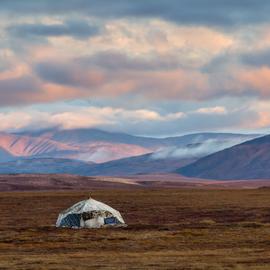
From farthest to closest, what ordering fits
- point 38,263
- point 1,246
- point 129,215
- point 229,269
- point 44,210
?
point 44,210, point 129,215, point 1,246, point 38,263, point 229,269

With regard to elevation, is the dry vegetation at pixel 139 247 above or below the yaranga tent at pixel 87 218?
below

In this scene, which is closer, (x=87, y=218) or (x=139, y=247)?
(x=139, y=247)

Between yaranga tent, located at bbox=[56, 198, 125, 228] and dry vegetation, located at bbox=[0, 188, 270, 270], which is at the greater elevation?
yaranga tent, located at bbox=[56, 198, 125, 228]

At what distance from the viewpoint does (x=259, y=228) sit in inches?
2210

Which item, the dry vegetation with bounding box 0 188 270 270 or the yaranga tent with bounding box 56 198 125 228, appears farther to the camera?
the yaranga tent with bounding box 56 198 125 228

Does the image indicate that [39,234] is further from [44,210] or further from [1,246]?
[44,210]

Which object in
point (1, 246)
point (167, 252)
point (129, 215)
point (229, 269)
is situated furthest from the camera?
point (129, 215)

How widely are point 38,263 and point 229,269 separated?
9.36 m

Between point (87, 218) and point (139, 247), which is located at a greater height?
point (87, 218)

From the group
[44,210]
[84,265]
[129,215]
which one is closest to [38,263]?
[84,265]

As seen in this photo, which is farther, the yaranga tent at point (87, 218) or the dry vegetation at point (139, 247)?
the yaranga tent at point (87, 218)

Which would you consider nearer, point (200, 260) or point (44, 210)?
point (200, 260)

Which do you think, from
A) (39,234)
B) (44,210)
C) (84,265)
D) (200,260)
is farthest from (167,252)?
(44,210)

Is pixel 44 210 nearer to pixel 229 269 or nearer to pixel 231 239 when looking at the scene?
pixel 231 239
